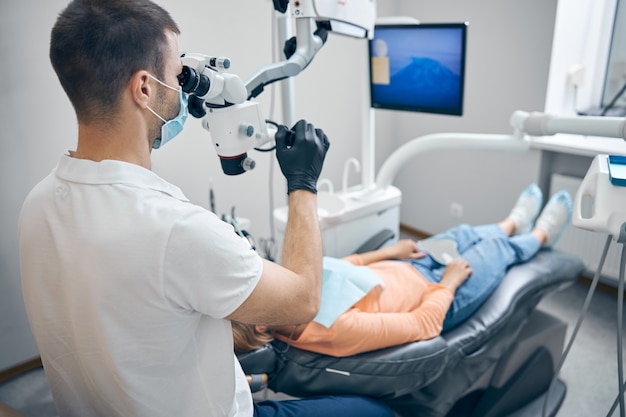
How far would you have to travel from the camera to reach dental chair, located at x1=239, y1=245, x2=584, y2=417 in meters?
1.35

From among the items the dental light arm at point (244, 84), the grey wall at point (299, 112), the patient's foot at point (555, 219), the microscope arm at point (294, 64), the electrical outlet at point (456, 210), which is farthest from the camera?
the electrical outlet at point (456, 210)

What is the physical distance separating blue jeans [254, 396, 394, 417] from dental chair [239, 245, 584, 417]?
57 millimetres

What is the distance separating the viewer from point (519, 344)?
1678mm

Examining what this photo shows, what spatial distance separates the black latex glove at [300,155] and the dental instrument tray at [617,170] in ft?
2.06

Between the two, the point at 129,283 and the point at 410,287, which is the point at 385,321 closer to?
the point at 410,287

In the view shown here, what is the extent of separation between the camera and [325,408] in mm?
1218

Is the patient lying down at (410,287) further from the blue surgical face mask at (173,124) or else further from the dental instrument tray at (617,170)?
the dental instrument tray at (617,170)

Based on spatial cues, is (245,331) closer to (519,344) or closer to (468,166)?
(519,344)

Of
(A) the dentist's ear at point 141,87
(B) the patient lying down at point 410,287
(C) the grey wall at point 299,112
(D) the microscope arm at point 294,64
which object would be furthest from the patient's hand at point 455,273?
(A) the dentist's ear at point 141,87

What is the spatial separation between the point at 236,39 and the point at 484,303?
5.71 ft

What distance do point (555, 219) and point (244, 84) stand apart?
5.34 feet

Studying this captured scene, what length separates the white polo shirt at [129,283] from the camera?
2.51 feet

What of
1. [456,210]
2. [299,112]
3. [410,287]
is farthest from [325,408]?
[456,210]

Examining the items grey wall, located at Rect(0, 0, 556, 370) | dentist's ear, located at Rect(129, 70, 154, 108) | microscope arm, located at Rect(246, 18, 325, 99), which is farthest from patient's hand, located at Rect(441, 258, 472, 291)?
dentist's ear, located at Rect(129, 70, 154, 108)
